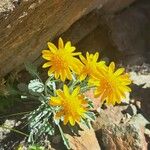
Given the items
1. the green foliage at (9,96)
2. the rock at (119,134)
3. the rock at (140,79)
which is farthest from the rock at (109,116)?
the green foliage at (9,96)

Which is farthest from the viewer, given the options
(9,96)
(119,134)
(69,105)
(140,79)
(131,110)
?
(140,79)

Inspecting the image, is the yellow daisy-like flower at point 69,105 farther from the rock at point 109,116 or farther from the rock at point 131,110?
the rock at point 131,110

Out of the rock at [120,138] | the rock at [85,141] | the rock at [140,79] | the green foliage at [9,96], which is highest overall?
the green foliage at [9,96]

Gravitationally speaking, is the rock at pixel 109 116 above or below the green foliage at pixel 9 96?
below

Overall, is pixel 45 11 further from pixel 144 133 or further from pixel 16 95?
pixel 144 133

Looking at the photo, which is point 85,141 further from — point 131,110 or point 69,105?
point 69,105

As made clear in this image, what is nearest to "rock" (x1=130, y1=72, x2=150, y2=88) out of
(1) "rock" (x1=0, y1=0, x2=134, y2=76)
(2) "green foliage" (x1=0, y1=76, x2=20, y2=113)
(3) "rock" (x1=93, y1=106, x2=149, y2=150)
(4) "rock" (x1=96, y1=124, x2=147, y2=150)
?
(3) "rock" (x1=93, y1=106, x2=149, y2=150)

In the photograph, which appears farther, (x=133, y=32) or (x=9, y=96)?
(x=133, y=32)

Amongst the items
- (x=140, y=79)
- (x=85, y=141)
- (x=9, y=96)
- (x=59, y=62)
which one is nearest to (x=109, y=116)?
(x=85, y=141)

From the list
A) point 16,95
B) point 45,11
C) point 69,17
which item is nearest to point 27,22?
point 45,11
